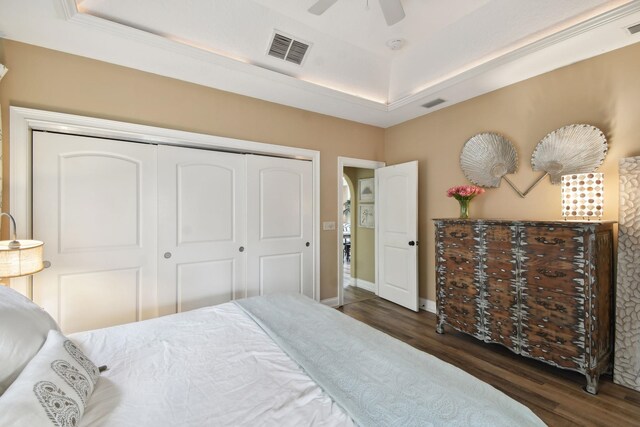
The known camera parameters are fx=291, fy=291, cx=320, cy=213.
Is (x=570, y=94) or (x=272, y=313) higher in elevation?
(x=570, y=94)

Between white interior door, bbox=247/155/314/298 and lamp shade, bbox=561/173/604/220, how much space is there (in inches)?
98.0

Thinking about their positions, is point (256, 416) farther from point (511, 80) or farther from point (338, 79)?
point (511, 80)

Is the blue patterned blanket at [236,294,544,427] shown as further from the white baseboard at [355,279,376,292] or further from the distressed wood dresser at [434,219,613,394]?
the white baseboard at [355,279,376,292]

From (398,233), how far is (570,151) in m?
1.97

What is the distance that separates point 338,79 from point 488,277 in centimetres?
252

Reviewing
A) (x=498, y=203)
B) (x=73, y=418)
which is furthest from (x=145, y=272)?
(x=498, y=203)

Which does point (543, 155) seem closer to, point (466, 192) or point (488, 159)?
point (488, 159)

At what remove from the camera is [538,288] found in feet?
7.68

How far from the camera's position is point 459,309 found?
9.54 ft

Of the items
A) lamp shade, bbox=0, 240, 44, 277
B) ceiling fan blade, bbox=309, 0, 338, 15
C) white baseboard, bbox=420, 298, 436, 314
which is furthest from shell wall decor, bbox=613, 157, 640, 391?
lamp shade, bbox=0, 240, 44, 277

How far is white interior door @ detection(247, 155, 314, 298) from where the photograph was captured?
325 centimetres

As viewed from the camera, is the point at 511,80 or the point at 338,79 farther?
the point at 338,79

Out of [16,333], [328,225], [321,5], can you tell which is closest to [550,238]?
[328,225]

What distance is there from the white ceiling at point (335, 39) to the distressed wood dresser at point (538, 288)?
1.42 m
